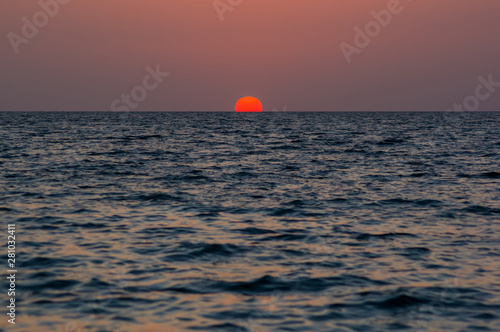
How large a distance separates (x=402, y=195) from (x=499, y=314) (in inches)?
470

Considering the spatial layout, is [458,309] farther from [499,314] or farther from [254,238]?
[254,238]

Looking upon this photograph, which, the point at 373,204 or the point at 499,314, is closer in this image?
the point at 499,314

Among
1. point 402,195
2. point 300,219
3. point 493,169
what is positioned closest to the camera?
point 300,219

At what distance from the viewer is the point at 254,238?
13547mm

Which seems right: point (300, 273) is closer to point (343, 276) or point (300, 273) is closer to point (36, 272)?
point (343, 276)

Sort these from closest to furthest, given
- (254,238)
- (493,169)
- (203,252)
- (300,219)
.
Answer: (203,252) → (254,238) → (300,219) → (493,169)

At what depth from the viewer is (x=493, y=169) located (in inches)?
1121

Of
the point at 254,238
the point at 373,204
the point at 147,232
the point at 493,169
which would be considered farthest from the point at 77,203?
the point at 493,169

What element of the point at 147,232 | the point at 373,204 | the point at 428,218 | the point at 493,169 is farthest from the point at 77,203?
the point at 493,169

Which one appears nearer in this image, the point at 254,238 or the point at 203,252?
the point at 203,252

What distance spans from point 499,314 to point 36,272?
8354 mm

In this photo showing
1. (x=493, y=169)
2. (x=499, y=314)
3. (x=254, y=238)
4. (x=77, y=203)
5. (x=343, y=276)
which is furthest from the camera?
(x=493, y=169)

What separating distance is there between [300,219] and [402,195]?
6.14 meters

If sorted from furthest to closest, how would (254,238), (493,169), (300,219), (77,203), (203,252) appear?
(493,169)
(77,203)
(300,219)
(254,238)
(203,252)
